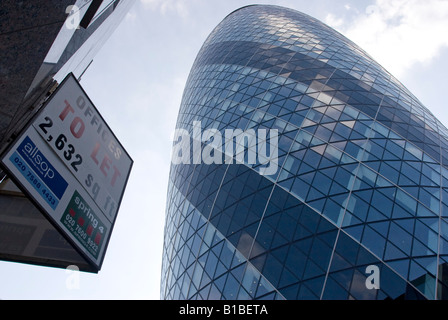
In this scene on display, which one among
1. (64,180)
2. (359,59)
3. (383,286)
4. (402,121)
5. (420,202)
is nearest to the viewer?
(64,180)

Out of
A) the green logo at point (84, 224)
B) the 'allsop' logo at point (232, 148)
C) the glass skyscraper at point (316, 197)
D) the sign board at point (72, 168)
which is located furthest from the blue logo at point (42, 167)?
the 'allsop' logo at point (232, 148)

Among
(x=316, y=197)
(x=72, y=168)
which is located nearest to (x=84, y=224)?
(x=72, y=168)

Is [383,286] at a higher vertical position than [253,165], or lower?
lower

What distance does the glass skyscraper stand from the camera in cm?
1616

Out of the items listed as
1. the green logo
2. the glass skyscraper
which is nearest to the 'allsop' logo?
the glass skyscraper

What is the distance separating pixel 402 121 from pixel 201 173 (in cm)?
2124

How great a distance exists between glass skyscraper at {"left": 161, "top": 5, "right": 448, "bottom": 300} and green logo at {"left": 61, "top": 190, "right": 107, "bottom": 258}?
13840mm

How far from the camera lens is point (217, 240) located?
76.4 feet

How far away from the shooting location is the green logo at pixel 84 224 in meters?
4.82

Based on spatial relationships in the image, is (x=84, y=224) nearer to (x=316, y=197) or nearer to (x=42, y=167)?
(x=42, y=167)

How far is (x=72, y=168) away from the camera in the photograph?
17.0ft
